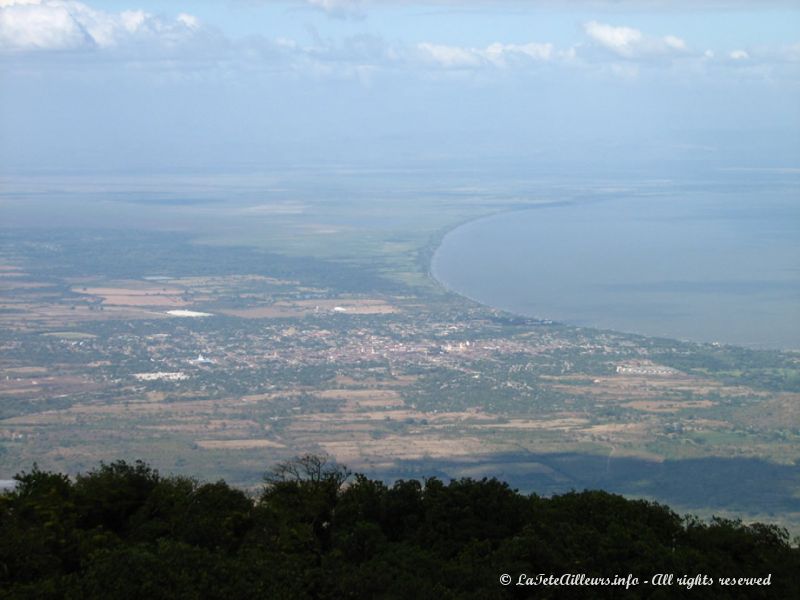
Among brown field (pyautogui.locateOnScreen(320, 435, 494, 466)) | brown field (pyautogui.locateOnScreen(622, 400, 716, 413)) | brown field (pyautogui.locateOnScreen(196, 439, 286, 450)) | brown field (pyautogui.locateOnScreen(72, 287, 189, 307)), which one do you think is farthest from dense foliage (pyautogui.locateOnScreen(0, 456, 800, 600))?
brown field (pyautogui.locateOnScreen(72, 287, 189, 307))

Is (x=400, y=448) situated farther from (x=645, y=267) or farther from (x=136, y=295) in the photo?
(x=645, y=267)

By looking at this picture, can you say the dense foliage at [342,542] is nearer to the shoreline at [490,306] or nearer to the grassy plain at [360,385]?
the grassy plain at [360,385]

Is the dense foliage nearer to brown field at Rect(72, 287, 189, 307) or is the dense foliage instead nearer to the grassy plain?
the grassy plain

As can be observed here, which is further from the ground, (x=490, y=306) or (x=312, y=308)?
(x=312, y=308)

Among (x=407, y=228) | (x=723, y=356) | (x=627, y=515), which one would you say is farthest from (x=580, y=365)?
(x=407, y=228)

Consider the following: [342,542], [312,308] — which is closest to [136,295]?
[312,308]
